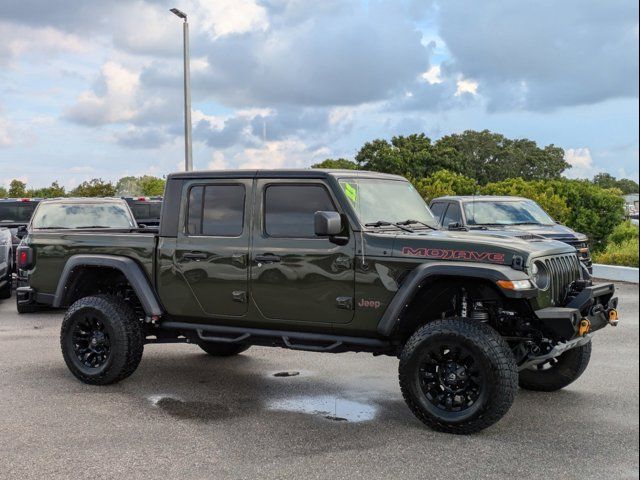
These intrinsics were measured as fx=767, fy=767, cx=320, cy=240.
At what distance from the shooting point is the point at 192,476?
15.9ft

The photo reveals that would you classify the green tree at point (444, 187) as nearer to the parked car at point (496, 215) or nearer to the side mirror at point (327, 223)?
the parked car at point (496, 215)

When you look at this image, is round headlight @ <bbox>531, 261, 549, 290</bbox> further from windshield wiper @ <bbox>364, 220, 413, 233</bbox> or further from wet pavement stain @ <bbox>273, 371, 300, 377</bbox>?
wet pavement stain @ <bbox>273, 371, 300, 377</bbox>

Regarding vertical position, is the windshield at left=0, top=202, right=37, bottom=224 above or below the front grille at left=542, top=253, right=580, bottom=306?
above

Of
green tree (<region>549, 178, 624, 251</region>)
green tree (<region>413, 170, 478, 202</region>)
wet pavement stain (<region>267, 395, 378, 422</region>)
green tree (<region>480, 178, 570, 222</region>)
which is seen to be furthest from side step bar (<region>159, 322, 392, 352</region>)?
green tree (<region>413, 170, 478, 202</region>)

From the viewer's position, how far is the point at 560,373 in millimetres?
6969

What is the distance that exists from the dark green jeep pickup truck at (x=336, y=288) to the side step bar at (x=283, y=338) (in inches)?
0.5

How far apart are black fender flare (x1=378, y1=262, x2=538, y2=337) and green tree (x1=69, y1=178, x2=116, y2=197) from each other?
3679cm

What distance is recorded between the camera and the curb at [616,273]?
15875 millimetres

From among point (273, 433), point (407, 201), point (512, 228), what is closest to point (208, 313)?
point (273, 433)

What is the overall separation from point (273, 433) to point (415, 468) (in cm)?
123

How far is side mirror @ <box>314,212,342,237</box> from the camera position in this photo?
5930 mm

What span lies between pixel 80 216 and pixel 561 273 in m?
9.24

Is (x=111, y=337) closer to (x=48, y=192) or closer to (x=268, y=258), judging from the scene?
(x=268, y=258)

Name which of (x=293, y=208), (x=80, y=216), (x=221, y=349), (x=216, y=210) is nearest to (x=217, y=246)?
(x=216, y=210)
